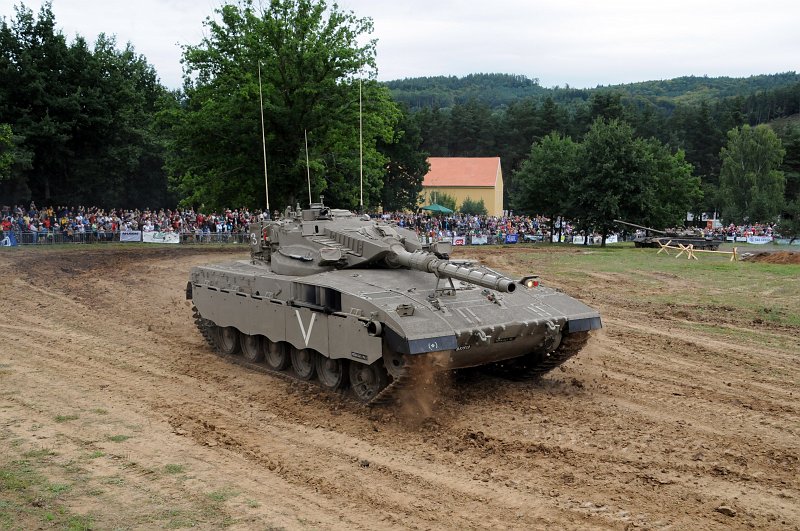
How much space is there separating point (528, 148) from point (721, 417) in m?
87.1

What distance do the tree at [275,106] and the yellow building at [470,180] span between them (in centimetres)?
5595

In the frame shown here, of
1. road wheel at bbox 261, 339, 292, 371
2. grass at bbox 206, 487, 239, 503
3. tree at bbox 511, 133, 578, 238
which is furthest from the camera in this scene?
tree at bbox 511, 133, 578, 238

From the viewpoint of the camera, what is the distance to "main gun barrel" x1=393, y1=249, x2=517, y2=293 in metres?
10.5

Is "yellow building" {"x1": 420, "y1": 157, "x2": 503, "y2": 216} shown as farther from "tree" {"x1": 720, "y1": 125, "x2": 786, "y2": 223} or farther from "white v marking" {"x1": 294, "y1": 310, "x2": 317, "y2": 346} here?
"white v marking" {"x1": 294, "y1": 310, "x2": 317, "y2": 346}

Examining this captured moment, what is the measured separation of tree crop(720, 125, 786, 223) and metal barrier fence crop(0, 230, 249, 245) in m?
44.1

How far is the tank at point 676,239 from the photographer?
1572 inches

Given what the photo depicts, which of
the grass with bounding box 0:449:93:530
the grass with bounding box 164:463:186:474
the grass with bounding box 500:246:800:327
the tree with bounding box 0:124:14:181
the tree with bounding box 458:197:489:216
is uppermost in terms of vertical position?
the tree with bounding box 0:124:14:181

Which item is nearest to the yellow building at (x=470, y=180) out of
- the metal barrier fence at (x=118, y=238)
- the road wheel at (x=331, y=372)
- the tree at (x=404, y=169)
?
the tree at (x=404, y=169)

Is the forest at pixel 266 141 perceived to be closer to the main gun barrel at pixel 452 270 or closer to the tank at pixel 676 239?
the tank at pixel 676 239

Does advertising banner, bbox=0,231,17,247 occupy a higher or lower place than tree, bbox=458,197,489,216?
higher

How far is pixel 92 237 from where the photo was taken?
125 feet

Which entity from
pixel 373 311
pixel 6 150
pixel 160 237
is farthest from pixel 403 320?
pixel 6 150

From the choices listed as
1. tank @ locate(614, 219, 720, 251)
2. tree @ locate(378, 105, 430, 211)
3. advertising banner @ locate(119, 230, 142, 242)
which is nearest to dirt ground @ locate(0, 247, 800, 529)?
advertising banner @ locate(119, 230, 142, 242)

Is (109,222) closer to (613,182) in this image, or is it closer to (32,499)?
(613,182)
